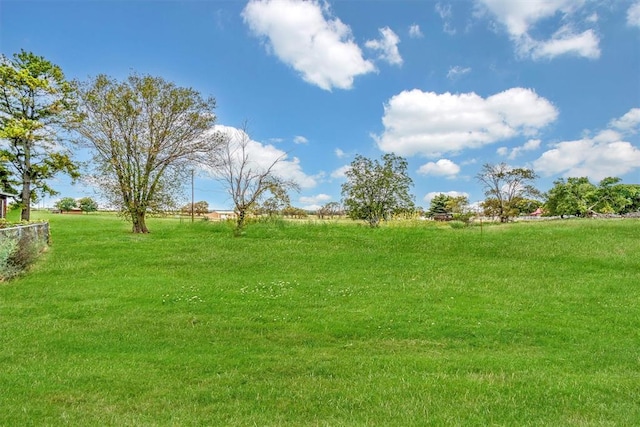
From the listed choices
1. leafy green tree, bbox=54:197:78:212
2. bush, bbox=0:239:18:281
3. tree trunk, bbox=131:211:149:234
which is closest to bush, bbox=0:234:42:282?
bush, bbox=0:239:18:281

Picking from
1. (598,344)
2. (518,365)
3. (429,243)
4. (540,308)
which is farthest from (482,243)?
(518,365)

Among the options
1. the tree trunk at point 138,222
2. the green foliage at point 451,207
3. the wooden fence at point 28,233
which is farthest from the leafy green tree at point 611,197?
the wooden fence at point 28,233

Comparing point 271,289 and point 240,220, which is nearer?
point 271,289

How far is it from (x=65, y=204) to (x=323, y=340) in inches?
3499

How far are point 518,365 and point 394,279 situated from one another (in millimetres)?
5748

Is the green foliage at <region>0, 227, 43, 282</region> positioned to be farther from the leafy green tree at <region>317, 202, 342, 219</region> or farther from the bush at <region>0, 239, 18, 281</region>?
the leafy green tree at <region>317, 202, 342, 219</region>

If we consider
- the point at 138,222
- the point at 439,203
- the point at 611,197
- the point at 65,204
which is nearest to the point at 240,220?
the point at 138,222

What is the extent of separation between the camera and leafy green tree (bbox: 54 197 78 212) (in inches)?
3120

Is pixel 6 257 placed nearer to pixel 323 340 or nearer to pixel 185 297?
pixel 185 297

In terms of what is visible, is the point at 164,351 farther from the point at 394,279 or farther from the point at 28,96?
the point at 28,96

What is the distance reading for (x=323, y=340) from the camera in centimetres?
659

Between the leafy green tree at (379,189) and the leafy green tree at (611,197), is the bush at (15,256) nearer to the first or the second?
the leafy green tree at (379,189)

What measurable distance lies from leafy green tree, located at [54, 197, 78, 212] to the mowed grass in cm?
7635

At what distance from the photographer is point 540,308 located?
27.6 feet
